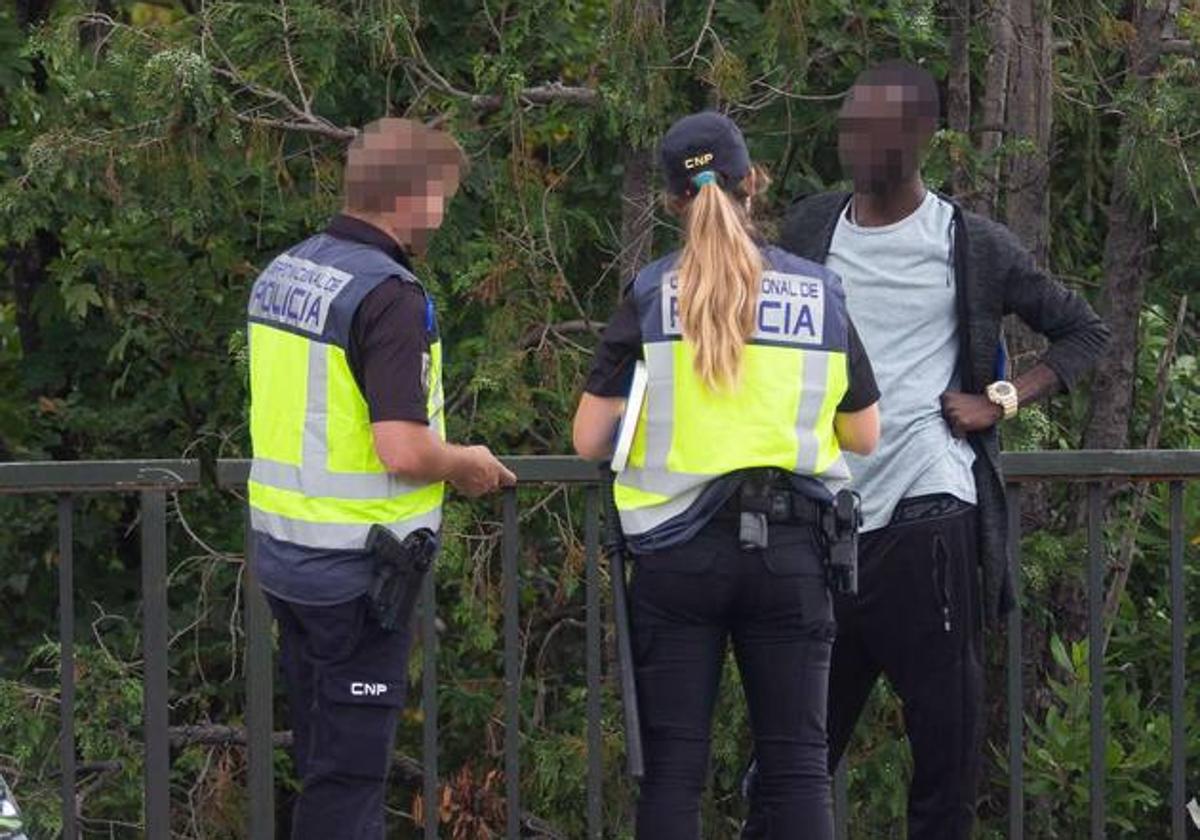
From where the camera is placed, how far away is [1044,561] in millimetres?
7602

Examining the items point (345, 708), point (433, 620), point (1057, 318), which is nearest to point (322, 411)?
point (345, 708)

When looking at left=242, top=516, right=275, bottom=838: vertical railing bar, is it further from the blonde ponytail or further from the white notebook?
the blonde ponytail

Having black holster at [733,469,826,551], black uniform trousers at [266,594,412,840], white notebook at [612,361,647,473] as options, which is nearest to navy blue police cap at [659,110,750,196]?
white notebook at [612,361,647,473]

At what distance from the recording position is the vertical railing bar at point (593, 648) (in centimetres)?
586

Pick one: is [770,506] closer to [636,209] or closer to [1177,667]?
[1177,667]

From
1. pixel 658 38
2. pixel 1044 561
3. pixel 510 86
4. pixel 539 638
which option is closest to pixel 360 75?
pixel 510 86

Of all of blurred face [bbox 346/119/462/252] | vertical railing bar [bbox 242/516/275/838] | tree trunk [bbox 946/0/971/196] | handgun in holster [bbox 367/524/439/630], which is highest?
tree trunk [bbox 946/0/971/196]

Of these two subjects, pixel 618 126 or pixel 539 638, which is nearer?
pixel 618 126

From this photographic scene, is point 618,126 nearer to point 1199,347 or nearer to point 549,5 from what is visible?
point 549,5

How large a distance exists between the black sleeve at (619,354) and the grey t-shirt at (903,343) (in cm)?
59

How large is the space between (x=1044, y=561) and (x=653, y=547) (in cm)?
302

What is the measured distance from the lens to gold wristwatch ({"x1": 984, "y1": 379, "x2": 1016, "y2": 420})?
207 inches

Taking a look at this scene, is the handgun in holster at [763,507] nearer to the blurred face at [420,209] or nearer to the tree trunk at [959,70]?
the blurred face at [420,209]

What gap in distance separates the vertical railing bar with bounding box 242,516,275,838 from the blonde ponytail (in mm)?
1496
